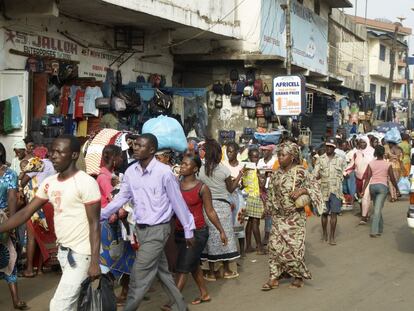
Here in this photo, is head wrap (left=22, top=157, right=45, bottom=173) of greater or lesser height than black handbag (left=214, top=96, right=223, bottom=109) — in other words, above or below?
below

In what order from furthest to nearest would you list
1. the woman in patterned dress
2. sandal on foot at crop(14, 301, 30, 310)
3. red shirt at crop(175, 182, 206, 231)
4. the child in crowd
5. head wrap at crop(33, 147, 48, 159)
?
the child in crowd, head wrap at crop(33, 147, 48, 159), the woman in patterned dress, red shirt at crop(175, 182, 206, 231), sandal on foot at crop(14, 301, 30, 310)

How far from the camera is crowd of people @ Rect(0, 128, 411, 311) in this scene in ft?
14.6

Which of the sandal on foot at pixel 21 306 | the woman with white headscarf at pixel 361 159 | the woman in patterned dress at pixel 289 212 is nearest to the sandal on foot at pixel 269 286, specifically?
the woman in patterned dress at pixel 289 212

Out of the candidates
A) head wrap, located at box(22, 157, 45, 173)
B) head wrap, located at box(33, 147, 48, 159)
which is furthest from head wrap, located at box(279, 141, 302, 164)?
head wrap, located at box(33, 147, 48, 159)

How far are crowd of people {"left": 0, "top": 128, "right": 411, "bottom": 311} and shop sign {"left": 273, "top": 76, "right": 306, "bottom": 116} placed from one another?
5785mm

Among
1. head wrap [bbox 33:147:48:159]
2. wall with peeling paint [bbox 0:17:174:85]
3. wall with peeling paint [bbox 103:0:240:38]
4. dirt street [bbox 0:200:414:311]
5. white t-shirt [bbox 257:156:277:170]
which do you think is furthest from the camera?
wall with peeling paint [bbox 103:0:240:38]

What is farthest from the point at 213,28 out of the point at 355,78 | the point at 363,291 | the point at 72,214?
the point at 355,78

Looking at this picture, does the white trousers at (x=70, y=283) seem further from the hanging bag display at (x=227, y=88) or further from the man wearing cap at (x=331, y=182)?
the hanging bag display at (x=227, y=88)

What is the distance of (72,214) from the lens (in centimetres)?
442

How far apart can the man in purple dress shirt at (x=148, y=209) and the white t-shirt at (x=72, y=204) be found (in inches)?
31.8

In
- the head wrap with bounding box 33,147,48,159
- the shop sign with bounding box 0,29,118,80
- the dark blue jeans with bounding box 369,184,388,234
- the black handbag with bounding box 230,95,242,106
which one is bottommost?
the dark blue jeans with bounding box 369,184,388,234

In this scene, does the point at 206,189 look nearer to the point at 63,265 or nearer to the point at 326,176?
the point at 63,265

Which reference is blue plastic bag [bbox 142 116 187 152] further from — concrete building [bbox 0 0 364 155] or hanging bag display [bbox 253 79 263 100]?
hanging bag display [bbox 253 79 263 100]

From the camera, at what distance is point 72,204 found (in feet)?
14.4
